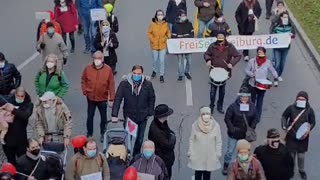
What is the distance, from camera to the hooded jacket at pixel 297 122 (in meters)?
13.2

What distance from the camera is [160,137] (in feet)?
41.1

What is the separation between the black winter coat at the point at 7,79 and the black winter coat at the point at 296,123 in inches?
197

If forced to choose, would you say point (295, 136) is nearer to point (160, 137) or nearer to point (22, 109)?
point (160, 137)

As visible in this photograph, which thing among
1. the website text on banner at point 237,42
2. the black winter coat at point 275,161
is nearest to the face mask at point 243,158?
the black winter coat at point 275,161

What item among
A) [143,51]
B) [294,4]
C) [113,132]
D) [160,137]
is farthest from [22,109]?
[294,4]

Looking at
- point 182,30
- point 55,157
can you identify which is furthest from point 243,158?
point 182,30

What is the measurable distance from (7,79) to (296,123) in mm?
5303


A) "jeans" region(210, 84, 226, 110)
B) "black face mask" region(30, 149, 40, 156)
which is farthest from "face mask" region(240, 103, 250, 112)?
"black face mask" region(30, 149, 40, 156)

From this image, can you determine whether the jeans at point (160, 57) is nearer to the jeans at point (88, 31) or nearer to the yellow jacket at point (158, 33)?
the yellow jacket at point (158, 33)

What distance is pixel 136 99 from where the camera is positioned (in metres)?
14.0

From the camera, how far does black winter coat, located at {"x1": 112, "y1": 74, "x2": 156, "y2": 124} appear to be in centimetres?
1392

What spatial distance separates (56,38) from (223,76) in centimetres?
362

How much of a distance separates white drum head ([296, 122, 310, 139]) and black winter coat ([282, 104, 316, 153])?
48 mm

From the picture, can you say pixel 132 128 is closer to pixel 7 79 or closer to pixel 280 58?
pixel 7 79
